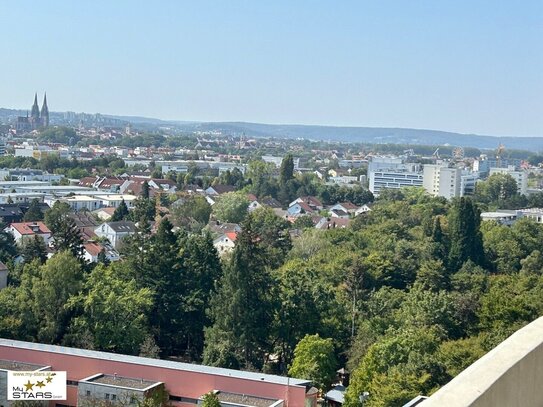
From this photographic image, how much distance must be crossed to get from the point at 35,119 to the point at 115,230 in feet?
295

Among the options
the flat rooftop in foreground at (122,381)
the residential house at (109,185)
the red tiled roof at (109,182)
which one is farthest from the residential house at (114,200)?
the flat rooftop in foreground at (122,381)

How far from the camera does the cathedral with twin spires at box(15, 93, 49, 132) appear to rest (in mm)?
109312

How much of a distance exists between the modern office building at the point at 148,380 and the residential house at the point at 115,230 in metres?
14.8

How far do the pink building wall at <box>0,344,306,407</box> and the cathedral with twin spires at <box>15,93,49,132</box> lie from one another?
10082 cm

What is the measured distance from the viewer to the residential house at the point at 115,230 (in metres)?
27.1

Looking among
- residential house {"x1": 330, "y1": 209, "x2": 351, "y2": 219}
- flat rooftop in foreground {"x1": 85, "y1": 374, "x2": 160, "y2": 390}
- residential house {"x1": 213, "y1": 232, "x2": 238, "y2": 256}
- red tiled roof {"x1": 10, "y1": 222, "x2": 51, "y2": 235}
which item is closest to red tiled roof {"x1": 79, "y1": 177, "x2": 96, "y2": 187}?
residential house {"x1": 330, "y1": 209, "x2": 351, "y2": 219}

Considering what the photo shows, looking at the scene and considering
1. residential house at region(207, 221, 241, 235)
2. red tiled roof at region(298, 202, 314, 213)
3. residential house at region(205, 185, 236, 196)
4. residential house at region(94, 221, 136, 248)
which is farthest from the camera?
residential house at region(205, 185, 236, 196)

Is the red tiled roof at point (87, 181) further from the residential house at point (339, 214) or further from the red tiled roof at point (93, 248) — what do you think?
the red tiled roof at point (93, 248)

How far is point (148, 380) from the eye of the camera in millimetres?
11336

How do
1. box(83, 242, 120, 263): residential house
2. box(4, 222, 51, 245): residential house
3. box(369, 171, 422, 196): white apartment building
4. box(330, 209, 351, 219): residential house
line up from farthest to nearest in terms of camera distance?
Result: box(369, 171, 422, 196): white apartment building
box(330, 209, 351, 219): residential house
box(4, 222, 51, 245): residential house
box(83, 242, 120, 263): residential house

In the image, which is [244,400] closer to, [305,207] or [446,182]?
[305,207]

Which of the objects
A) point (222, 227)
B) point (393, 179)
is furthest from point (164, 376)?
point (393, 179)

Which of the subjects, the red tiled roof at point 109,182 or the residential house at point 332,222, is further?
the red tiled roof at point 109,182

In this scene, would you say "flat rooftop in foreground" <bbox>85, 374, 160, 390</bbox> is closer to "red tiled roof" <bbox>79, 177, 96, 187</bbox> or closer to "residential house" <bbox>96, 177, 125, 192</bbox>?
"residential house" <bbox>96, 177, 125, 192</bbox>
